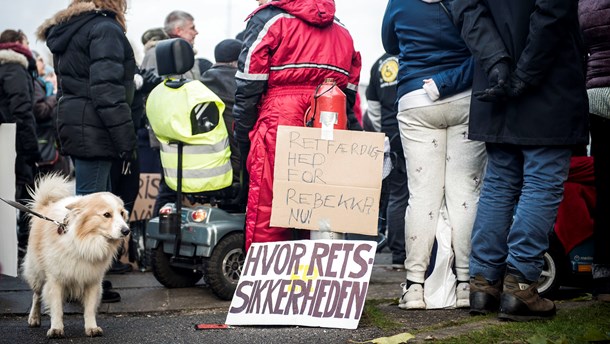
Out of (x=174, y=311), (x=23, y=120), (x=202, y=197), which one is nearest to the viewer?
(x=174, y=311)

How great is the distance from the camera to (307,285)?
5.13m

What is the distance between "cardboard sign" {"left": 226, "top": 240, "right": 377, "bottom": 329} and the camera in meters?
5.00

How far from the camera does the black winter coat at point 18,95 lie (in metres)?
8.90

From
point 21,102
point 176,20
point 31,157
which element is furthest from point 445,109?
point 31,157

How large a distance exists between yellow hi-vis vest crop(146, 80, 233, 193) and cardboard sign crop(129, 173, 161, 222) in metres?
1.83

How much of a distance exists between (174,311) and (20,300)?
1306mm

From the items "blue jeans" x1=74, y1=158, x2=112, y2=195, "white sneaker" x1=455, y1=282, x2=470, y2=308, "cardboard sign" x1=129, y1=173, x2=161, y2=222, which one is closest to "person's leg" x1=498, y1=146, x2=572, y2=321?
"white sneaker" x1=455, y1=282, x2=470, y2=308

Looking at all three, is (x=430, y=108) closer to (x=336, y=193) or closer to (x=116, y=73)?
(x=336, y=193)

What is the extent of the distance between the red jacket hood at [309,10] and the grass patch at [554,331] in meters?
2.22

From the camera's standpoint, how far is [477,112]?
5027mm

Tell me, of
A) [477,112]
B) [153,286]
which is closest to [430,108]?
→ [477,112]

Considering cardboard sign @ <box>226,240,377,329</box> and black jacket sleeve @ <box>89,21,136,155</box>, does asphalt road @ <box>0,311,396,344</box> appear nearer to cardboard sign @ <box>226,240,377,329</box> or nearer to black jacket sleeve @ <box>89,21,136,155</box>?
cardboard sign @ <box>226,240,377,329</box>

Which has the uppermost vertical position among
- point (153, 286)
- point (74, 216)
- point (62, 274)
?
point (74, 216)

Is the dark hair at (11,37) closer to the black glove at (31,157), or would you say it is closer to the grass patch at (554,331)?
the black glove at (31,157)
